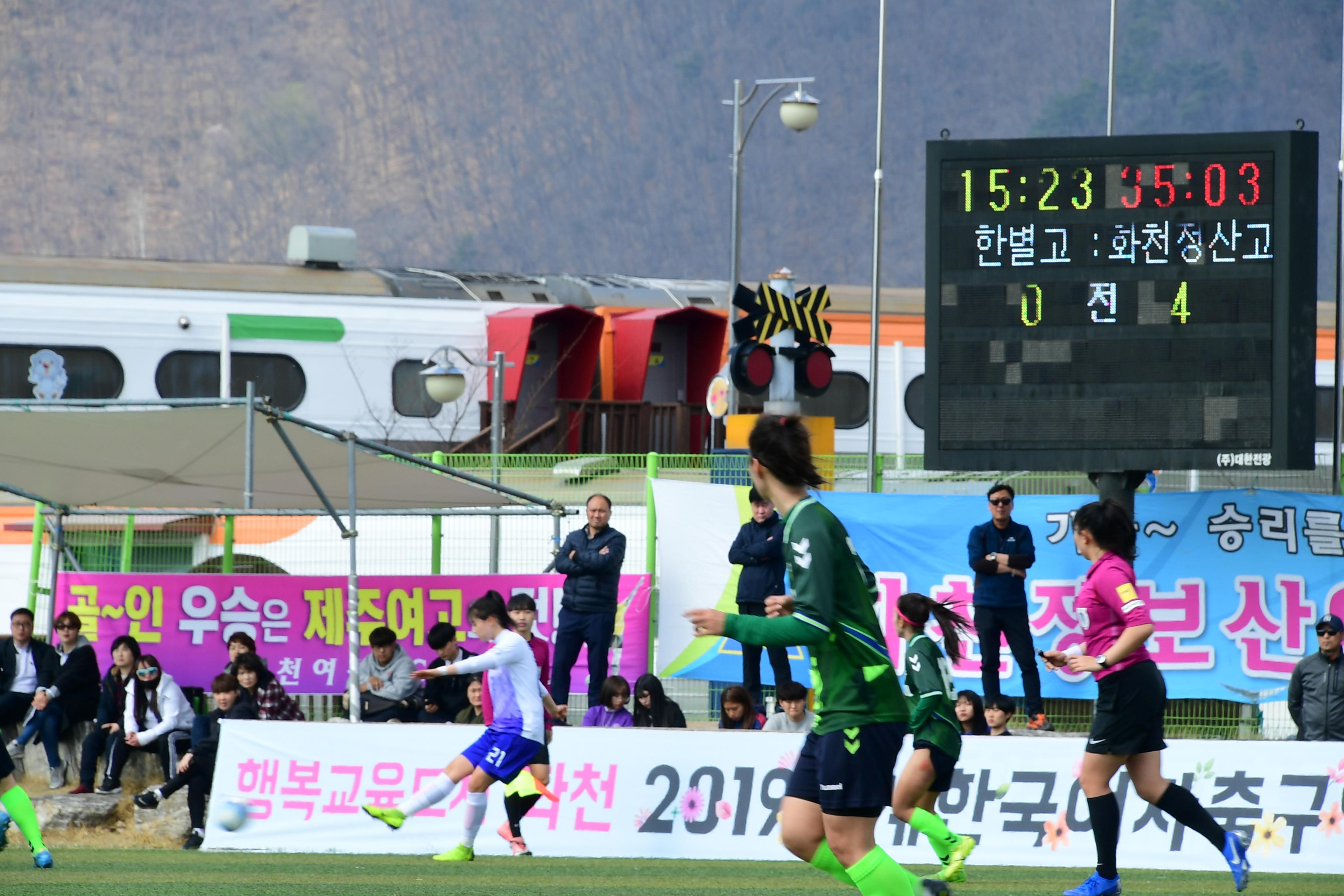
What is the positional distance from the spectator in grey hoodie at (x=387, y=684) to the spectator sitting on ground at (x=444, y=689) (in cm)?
12

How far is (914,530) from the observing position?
15461 mm

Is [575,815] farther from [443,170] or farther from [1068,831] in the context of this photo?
[443,170]

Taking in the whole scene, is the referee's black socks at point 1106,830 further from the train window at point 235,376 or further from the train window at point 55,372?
the train window at point 55,372

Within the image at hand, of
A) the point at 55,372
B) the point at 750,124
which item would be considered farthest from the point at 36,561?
the point at 750,124

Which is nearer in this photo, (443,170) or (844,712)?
(844,712)

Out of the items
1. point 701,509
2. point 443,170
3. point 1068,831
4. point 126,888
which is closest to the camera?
point 126,888

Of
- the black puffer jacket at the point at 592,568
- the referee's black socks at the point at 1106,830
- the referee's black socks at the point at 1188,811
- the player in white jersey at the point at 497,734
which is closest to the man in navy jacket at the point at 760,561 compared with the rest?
the black puffer jacket at the point at 592,568

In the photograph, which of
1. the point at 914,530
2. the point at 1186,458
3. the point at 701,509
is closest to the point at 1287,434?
the point at 1186,458

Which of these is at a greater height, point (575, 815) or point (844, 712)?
point (844, 712)

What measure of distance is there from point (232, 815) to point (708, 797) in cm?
337

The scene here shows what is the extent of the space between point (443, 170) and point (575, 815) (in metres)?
108

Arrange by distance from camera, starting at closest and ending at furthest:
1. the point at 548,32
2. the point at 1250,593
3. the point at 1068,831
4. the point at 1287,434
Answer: the point at 1068,831
the point at 1287,434
the point at 1250,593
the point at 548,32

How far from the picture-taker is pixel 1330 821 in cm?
1117

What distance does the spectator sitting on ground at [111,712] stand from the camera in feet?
48.5
